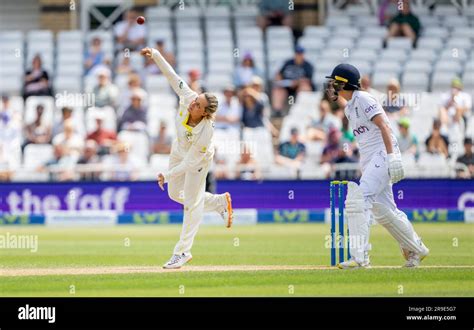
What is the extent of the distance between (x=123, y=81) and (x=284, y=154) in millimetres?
3537

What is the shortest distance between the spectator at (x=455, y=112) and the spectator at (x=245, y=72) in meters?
3.53

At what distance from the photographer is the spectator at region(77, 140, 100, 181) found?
2355 centimetres

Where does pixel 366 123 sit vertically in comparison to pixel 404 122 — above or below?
below

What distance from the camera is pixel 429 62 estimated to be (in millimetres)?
26125

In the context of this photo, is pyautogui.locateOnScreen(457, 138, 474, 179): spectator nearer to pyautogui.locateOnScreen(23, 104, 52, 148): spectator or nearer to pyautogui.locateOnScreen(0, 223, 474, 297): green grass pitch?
pyautogui.locateOnScreen(0, 223, 474, 297): green grass pitch

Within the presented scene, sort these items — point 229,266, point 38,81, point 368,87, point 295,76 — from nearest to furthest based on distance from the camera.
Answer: point 229,266 < point 368,87 < point 295,76 < point 38,81

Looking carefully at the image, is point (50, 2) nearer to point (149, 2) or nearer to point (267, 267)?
point (149, 2)

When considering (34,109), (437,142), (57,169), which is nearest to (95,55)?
(34,109)

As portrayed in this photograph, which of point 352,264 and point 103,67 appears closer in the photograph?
point 352,264

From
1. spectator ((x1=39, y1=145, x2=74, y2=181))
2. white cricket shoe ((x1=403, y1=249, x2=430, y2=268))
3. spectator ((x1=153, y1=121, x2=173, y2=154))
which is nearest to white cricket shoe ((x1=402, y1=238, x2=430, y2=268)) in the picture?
white cricket shoe ((x1=403, y1=249, x2=430, y2=268))

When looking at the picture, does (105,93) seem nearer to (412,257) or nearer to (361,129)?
(361,129)

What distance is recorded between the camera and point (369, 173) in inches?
525

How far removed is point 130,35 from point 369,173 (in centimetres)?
1401
